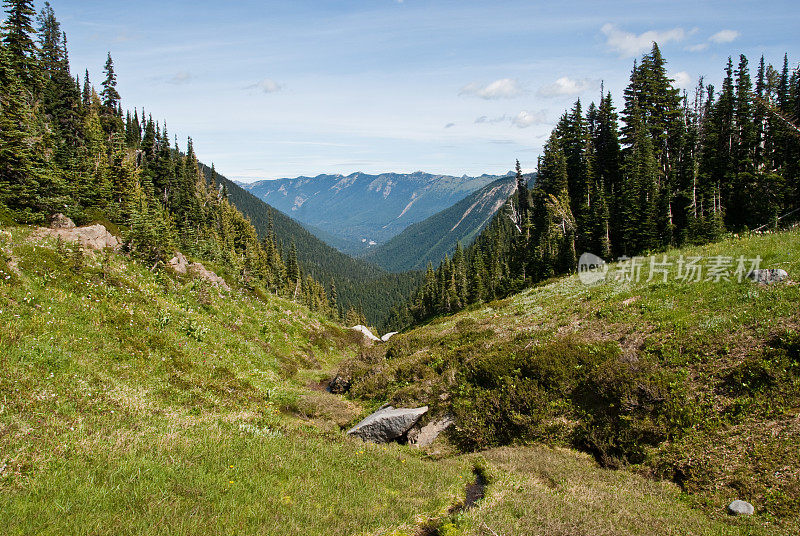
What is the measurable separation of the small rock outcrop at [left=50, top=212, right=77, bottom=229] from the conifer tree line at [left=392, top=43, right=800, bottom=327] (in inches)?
2102

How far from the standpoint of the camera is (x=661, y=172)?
2179 inches

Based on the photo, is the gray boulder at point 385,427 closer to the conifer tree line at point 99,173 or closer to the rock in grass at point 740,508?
the rock in grass at point 740,508

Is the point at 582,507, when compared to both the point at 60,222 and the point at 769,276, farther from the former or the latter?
the point at 60,222

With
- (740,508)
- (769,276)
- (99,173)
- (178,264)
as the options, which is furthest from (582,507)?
(99,173)

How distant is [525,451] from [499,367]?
430cm

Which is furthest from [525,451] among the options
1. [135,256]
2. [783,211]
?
[783,211]

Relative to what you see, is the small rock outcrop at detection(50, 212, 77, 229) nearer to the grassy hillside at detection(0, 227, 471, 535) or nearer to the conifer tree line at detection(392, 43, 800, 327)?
the grassy hillside at detection(0, 227, 471, 535)

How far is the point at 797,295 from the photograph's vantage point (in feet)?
47.2

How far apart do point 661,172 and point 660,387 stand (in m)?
53.6

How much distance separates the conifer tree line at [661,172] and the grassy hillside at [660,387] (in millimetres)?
31361

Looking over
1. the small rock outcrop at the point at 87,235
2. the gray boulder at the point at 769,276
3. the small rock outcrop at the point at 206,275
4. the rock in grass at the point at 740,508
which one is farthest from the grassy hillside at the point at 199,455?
the small rock outcrop at the point at 206,275

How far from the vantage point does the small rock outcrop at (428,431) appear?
15.3 meters

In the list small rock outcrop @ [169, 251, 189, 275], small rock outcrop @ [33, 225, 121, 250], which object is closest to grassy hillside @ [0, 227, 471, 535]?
small rock outcrop @ [33, 225, 121, 250]

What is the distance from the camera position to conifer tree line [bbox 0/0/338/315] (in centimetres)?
2480
